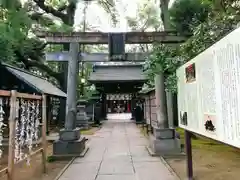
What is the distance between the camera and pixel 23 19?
26.8ft

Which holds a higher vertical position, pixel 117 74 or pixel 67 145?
pixel 117 74

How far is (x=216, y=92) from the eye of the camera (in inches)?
130

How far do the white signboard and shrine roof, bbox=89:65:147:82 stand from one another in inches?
524

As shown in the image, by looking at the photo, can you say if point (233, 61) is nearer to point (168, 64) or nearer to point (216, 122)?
point (216, 122)

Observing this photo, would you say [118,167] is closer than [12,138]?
No

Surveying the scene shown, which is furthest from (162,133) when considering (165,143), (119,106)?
(119,106)

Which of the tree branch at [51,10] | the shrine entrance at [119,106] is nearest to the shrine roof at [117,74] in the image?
the tree branch at [51,10]

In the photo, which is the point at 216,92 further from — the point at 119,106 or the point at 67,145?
the point at 119,106

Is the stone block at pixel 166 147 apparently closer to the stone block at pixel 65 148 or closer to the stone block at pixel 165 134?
the stone block at pixel 165 134

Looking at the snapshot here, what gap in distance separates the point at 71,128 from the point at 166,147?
287cm

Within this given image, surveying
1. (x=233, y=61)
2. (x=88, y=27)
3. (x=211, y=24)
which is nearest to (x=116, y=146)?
(x=211, y=24)

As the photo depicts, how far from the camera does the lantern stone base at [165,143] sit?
7.52 metres

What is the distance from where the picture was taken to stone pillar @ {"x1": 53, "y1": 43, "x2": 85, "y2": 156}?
7.69 m

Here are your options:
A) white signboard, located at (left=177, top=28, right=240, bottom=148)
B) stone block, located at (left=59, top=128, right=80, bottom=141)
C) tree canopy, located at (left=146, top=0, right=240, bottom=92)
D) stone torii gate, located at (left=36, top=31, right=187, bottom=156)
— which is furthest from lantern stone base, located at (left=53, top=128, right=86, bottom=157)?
white signboard, located at (left=177, top=28, right=240, bottom=148)
